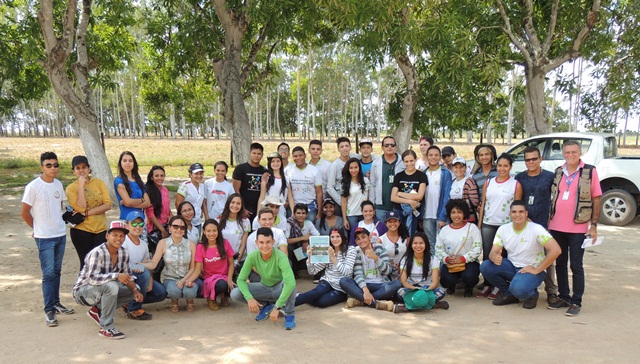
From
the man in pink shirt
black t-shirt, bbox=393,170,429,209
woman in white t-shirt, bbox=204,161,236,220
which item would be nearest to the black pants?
woman in white t-shirt, bbox=204,161,236,220

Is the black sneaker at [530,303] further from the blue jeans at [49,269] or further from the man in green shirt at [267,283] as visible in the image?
the blue jeans at [49,269]

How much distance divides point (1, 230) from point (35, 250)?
202 centimetres

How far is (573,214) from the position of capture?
486 cm

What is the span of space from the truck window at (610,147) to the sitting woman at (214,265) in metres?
8.11

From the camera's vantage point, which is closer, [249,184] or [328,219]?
[249,184]

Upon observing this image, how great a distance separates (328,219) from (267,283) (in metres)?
1.79

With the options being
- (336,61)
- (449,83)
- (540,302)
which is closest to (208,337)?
(540,302)

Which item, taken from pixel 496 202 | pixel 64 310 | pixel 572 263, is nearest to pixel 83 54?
pixel 64 310

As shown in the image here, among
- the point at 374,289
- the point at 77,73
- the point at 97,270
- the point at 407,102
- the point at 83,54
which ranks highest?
the point at 83,54

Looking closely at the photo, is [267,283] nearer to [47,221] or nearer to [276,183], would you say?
[276,183]

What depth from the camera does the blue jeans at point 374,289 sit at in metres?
5.14

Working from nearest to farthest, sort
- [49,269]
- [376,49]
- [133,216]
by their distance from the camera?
[49,269], [133,216], [376,49]

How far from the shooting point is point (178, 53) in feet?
39.8

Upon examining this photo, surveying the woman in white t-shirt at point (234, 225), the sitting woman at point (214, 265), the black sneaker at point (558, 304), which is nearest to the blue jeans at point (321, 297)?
the sitting woman at point (214, 265)
